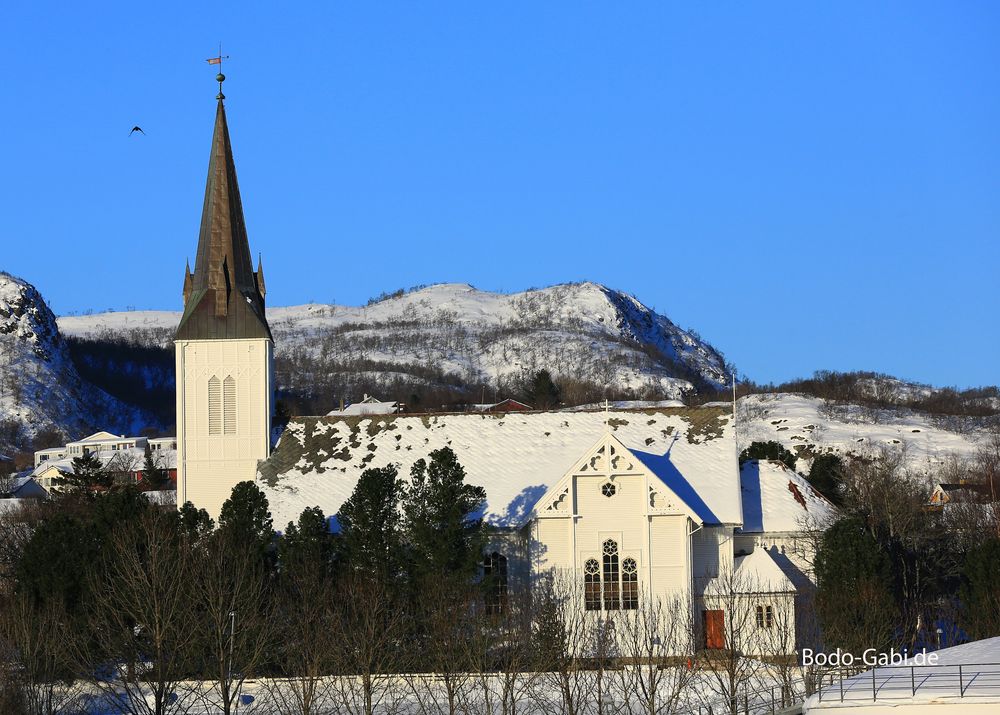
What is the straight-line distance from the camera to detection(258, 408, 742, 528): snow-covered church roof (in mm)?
66625

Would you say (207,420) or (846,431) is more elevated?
(846,431)

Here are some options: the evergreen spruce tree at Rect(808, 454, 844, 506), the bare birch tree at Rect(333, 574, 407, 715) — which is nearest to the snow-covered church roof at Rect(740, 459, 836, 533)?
the bare birch tree at Rect(333, 574, 407, 715)

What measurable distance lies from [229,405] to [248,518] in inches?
455

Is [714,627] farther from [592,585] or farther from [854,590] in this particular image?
[854,590]

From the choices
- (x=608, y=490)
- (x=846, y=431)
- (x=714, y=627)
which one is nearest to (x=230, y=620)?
(x=608, y=490)

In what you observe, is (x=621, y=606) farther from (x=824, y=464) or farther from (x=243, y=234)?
(x=824, y=464)

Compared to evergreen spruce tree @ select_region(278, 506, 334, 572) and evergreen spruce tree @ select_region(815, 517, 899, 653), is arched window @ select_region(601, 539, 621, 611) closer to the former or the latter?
evergreen spruce tree @ select_region(815, 517, 899, 653)

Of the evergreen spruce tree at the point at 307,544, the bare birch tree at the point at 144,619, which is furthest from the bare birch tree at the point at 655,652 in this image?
the bare birch tree at the point at 144,619

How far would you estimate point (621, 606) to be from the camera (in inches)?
2490

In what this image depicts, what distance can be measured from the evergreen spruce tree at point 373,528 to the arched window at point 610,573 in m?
7.39

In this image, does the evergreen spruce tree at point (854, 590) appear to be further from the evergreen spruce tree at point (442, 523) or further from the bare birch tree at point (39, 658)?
the bare birch tree at point (39, 658)

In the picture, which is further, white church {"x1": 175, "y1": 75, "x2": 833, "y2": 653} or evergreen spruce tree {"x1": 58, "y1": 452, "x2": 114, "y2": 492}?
evergreen spruce tree {"x1": 58, "y1": 452, "x2": 114, "y2": 492}

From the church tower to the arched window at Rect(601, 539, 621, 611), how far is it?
15.4 meters

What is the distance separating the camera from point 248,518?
62.0 meters
